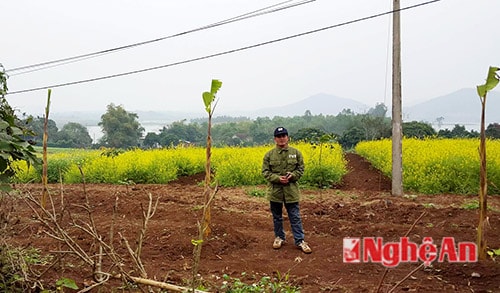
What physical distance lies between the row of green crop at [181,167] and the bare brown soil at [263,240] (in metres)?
3.22

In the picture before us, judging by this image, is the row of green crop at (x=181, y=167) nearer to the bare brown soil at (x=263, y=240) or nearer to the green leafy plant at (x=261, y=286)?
the bare brown soil at (x=263, y=240)

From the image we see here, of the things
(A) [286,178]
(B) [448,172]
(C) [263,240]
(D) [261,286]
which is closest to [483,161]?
(A) [286,178]

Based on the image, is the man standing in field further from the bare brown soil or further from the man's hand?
the bare brown soil

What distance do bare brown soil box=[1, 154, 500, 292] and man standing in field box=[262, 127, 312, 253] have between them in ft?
1.45

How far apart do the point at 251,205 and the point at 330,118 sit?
45.3 m

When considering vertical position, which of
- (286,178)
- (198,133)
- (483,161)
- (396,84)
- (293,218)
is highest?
(396,84)

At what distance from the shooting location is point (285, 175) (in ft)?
18.7

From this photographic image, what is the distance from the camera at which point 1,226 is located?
3420 mm

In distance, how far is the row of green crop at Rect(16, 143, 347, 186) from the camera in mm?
13650

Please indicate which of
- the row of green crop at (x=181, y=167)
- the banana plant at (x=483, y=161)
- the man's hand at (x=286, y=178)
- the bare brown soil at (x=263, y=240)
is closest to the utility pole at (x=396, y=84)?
the bare brown soil at (x=263, y=240)

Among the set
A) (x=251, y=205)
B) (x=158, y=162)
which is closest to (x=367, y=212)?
(x=251, y=205)

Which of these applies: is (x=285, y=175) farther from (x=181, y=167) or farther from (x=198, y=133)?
(x=198, y=133)

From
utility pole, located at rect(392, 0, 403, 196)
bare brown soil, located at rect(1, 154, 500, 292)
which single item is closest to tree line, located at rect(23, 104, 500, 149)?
utility pole, located at rect(392, 0, 403, 196)

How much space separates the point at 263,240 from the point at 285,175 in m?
1.22
